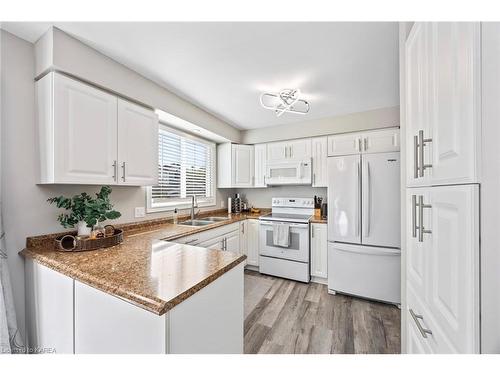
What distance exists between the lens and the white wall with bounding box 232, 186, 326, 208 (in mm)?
3479

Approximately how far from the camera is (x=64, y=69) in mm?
1395

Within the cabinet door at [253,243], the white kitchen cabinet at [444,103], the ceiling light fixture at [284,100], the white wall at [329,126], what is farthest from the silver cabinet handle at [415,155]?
the cabinet door at [253,243]

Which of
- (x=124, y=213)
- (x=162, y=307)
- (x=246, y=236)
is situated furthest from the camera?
(x=246, y=236)

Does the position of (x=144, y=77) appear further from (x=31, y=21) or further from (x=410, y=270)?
(x=410, y=270)

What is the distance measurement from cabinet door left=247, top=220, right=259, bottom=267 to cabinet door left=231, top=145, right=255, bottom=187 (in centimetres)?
72

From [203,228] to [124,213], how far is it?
0.80m

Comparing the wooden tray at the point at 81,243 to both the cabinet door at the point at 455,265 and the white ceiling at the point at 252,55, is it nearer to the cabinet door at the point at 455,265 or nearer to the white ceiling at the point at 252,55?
the white ceiling at the point at 252,55

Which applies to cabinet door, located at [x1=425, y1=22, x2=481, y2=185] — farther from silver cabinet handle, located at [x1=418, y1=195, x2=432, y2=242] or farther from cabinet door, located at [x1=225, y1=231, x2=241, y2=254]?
cabinet door, located at [x1=225, y1=231, x2=241, y2=254]

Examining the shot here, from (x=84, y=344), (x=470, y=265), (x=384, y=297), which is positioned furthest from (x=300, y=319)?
(x=470, y=265)

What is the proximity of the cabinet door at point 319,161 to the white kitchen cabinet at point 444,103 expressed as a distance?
219 centimetres

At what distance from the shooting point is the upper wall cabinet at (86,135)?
54.1 inches

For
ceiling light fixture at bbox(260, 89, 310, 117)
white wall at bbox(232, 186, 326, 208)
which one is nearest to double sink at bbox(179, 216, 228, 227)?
white wall at bbox(232, 186, 326, 208)

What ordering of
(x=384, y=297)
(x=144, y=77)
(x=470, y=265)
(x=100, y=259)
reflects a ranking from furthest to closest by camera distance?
(x=384, y=297), (x=144, y=77), (x=100, y=259), (x=470, y=265)

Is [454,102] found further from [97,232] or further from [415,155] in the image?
[97,232]
